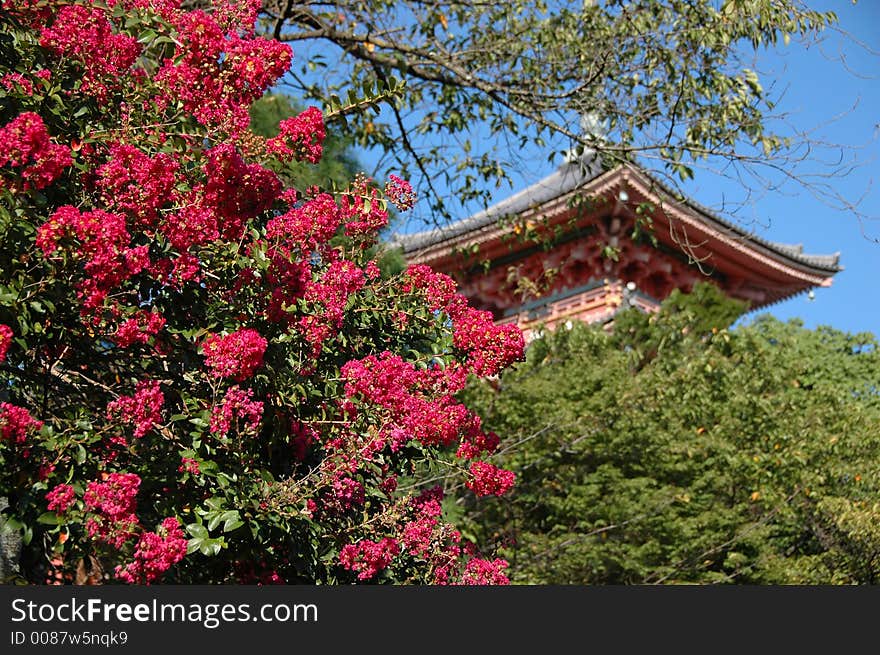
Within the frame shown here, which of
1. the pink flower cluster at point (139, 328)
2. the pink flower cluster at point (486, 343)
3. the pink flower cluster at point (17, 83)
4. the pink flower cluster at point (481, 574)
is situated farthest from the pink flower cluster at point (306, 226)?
the pink flower cluster at point (481, 574)

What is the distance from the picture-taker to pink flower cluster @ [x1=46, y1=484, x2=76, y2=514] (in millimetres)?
2182

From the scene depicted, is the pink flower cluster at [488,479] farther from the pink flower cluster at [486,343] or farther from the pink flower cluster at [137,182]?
the pink flower cluster at [137,182]

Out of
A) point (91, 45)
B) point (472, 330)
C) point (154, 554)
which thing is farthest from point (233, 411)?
point (91, 45)

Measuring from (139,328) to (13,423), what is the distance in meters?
0.37

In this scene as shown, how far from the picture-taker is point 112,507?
2154 millimetres

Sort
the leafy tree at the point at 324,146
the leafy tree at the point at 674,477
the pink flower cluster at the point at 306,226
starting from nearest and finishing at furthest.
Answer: the pink flower cluster at the point at 306,226 < the leafy tree at the point at 324,146 < the leafy tree at the point at 674,477

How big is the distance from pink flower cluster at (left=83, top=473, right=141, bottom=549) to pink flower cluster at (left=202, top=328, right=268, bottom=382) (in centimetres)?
32

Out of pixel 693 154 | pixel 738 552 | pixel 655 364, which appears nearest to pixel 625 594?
pixel 693 154

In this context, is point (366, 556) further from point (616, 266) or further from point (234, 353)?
point (616, 266)

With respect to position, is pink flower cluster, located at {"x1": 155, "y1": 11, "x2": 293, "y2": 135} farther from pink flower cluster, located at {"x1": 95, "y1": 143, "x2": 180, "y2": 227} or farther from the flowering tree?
pink flower cluster, located at {"x1": 95, "y1": 143, "x2": 180, "y2": 227}

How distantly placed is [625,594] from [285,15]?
351cm

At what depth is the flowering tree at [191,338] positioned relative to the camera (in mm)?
2271

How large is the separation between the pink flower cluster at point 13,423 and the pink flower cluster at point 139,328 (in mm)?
285

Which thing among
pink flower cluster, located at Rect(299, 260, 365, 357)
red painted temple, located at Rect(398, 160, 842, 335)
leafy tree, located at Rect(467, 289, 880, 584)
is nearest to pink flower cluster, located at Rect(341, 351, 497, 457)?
pink flower cluster, located at Rect(299, 260, 365, 357)
